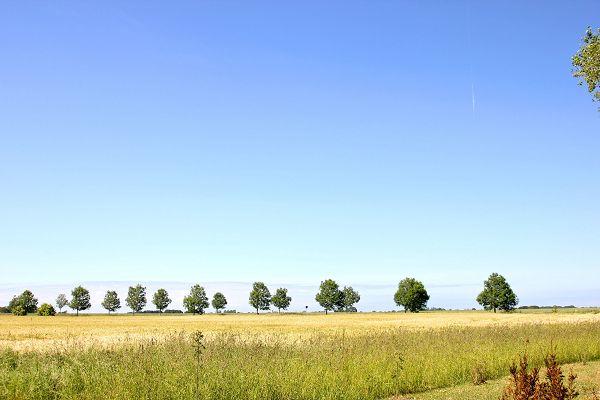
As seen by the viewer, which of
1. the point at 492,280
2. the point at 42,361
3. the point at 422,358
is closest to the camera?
the point at 42,361

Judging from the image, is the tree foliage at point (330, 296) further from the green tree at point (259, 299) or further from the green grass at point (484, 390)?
the green grass at point (484, 390)

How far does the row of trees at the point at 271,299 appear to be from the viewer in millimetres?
124125

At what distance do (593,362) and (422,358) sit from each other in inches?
329

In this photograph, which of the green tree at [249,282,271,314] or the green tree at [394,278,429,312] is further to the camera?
the green tree at [249,282,271,314]

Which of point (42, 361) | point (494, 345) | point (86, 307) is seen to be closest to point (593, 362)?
point (494, 345)

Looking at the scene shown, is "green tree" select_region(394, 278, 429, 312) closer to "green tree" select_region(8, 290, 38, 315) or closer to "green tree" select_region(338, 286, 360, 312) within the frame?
Result: "green tree" select_region(338, 286, 360, 312)

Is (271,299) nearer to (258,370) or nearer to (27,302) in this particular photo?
(27,302)

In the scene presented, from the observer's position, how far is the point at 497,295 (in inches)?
4840

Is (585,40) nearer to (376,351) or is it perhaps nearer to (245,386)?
(376,351)

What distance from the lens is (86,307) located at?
6452 inches

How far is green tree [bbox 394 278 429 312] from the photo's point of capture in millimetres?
130875

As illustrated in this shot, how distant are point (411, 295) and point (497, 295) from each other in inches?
827

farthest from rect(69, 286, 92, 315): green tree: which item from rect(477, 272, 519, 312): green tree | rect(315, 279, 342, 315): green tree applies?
rect(477, 272, 519, 312): green tree

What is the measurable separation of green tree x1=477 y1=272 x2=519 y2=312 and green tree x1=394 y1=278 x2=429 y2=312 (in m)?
14.4
